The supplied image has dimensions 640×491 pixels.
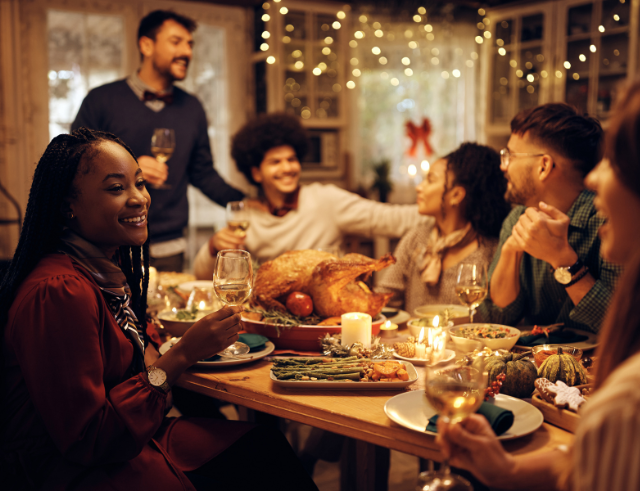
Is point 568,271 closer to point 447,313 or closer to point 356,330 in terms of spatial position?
point 447,313

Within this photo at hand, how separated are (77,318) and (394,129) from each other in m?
4.91

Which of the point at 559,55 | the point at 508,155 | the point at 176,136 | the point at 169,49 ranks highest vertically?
the point at 559,55

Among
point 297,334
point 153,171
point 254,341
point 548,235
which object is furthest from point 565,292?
Result: point 153,171

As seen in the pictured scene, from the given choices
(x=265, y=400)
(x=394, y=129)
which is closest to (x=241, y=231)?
(x=265, y=400)

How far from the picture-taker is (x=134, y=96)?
3273mm

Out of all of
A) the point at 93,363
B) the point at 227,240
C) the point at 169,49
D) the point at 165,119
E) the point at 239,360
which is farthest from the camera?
the point at 165,119

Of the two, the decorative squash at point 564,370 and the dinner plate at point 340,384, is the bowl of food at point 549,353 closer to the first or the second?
the decorative squash at point 564,370

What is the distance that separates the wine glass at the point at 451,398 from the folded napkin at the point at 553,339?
2.23ft

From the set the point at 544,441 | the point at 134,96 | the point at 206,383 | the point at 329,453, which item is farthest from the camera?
the point at 134,96

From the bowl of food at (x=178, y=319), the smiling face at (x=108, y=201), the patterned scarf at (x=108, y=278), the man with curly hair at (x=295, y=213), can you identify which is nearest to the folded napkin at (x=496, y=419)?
the patterned scarf at (x=108, y=278)

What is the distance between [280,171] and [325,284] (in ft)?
4.61

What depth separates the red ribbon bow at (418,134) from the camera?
570cm

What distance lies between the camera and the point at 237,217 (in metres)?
2.45

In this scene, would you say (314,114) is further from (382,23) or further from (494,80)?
(494,80)
